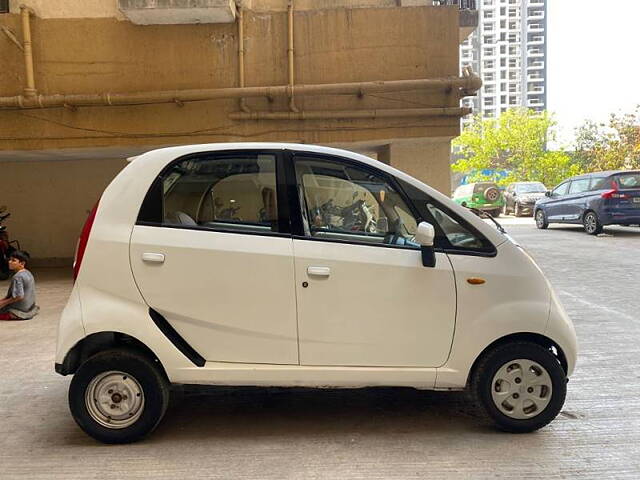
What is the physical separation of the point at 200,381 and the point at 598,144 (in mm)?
39589

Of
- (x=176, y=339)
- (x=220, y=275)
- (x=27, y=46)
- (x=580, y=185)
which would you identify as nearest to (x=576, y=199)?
(x=580, y=185)

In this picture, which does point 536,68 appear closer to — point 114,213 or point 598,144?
point 598,144

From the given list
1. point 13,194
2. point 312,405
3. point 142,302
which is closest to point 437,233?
point 312,405

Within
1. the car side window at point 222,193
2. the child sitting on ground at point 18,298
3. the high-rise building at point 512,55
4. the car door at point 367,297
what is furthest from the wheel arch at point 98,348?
the high-rise building at point 512,55

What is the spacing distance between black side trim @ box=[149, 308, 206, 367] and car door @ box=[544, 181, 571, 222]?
52.0 ft

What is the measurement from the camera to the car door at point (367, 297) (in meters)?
3.49

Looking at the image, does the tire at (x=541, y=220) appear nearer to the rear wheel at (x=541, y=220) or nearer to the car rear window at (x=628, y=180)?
the rear wheel at (x=541, y=220)

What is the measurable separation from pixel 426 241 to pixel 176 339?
172 centimetres

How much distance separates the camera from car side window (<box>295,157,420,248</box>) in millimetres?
3631

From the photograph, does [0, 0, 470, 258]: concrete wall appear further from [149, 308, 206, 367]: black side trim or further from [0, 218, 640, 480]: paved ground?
[149, 308, 206, 367]: black side trim

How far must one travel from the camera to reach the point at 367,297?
3516 millimetres

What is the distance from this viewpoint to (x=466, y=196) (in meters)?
25.7

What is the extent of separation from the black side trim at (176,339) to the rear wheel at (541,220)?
17.0 metres

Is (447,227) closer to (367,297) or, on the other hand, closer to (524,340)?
(367,297)
